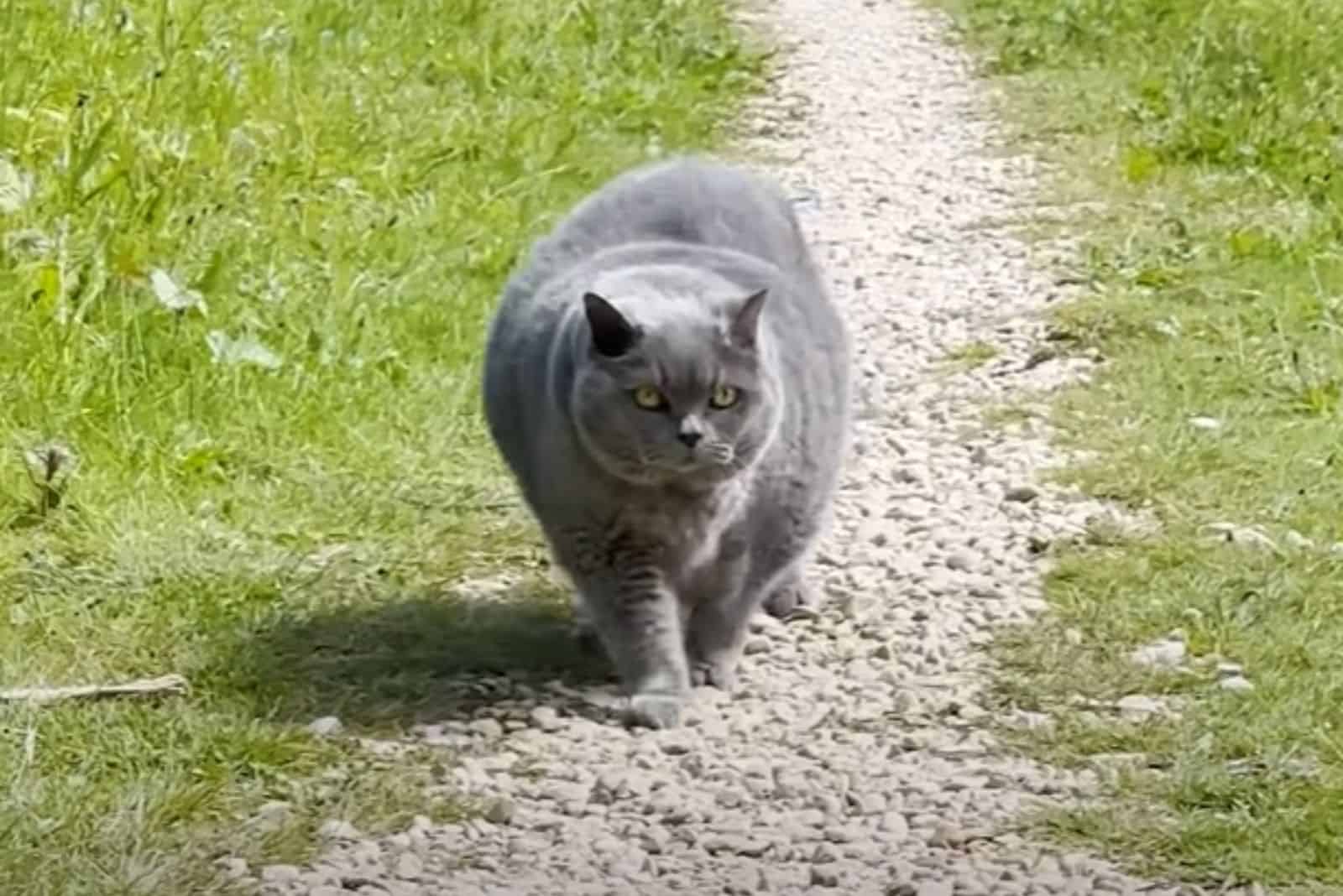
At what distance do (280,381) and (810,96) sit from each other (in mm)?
4624

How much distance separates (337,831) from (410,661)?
761mm

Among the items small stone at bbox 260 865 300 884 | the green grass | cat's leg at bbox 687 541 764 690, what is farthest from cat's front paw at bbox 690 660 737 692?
the green grass

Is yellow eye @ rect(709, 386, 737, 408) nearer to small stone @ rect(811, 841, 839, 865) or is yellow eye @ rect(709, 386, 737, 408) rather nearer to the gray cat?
the gray cat

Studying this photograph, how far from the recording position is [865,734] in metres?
4.29

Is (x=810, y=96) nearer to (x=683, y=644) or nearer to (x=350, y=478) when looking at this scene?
(x=350, y=478)

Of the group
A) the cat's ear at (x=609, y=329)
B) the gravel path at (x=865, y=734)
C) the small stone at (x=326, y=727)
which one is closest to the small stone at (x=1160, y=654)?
the gravel path at (x=865, y=734)

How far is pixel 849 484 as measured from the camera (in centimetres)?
557

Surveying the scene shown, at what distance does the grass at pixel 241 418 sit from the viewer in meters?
3.99

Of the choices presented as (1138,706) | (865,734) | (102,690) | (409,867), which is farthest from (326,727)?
(1138,706)

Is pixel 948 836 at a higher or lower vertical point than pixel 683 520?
lower

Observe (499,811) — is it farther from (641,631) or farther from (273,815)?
(641,631)

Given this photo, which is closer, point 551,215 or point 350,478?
point 350,478

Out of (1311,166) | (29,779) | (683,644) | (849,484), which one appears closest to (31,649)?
(29,779)

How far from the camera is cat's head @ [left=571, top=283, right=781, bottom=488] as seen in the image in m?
4.23
